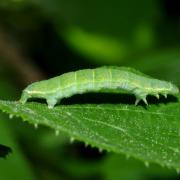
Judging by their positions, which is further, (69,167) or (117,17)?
(117,17)

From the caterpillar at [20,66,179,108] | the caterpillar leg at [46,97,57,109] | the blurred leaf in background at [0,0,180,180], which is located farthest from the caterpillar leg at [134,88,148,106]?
the blurred leaf in background at [0,0,180,180]

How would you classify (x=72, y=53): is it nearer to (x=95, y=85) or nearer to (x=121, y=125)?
(x=95, y=85)

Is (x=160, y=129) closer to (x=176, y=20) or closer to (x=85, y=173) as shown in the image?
(x=85, y=173)

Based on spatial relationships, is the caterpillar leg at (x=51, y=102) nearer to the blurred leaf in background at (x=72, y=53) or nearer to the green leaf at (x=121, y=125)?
the green leaf at (x=121, y=125)

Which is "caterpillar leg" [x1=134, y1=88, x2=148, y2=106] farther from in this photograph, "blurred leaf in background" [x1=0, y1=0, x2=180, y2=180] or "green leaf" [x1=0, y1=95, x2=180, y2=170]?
"blurred leaf in background" [x1=0, y1=0, x2=180, y2=180]

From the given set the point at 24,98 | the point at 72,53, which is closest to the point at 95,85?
the point at 24,98

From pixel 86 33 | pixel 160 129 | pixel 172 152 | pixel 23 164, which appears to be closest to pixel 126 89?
pixel 160 129
